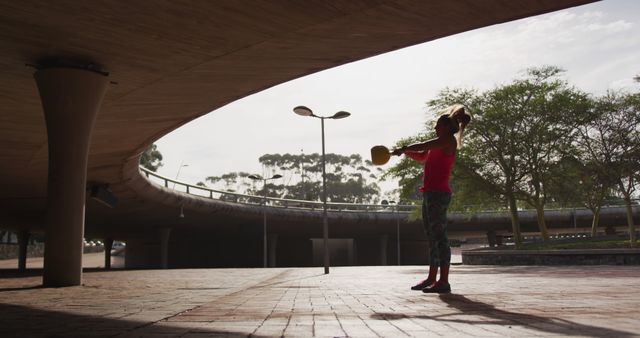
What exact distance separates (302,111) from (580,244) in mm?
15199

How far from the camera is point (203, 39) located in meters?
10.5

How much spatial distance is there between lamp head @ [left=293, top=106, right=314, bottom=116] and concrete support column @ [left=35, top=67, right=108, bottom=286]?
12.8 m

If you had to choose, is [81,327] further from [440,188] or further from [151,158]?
[151,158]

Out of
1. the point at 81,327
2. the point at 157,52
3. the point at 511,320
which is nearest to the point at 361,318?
the point at 511,320

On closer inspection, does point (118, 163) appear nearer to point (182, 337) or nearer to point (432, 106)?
point (432, 106)

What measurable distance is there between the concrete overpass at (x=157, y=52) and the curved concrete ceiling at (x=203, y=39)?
22 mm

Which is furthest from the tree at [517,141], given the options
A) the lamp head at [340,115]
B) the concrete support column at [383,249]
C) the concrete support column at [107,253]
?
the concrete support column at [107,253]

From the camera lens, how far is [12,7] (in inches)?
358

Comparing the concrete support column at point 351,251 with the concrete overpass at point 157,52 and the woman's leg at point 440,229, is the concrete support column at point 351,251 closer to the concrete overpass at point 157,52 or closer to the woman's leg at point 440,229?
the concrete overpass at point 157,52

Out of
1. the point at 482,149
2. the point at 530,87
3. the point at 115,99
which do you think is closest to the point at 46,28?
the point at 115,99

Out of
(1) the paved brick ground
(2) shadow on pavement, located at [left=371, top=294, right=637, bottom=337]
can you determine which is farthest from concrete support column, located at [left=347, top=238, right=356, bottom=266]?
(2) shadow on pavement, located at [left=371, top=294, right=637, bottom=337]

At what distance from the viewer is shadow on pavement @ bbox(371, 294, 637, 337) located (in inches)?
Answer: 122

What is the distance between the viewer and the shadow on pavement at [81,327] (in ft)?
11.3

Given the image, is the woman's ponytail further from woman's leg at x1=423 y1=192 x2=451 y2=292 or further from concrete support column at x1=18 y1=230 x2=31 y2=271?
concrete support column at x1=18 y1=230 x2=31 y2=271
